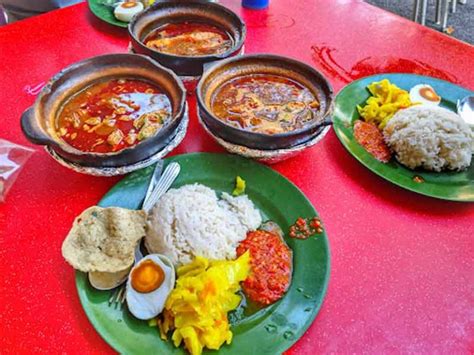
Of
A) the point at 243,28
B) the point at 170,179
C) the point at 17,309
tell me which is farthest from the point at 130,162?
the point at 243,28

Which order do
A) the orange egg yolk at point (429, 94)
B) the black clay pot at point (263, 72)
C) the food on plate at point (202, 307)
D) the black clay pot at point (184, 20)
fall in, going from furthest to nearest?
the orange egg yolk at point (429, 94)
the black clay pot at point (184, 20)
the black clay pot at point (263, 72)
the food on plate at point (202, 307)

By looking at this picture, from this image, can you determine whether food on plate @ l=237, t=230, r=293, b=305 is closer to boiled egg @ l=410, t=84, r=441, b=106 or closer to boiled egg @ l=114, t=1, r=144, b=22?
boiled egg @ l=410, t=84, r=441, b=106

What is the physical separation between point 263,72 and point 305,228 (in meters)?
0.75

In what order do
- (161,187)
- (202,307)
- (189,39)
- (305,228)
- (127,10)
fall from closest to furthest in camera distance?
(202,307) → (305,228) → (161,187) → (189,39) → (127,10)

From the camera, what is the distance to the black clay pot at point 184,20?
5.94 feet

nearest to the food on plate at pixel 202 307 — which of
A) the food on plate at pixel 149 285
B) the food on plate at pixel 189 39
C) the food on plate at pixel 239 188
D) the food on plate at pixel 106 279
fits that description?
the food on plate at pixel 149 285

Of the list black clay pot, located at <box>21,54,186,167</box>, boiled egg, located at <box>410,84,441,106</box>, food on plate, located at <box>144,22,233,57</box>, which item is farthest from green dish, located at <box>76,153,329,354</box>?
boiled egg, located at <box>410,84,441,106</box>

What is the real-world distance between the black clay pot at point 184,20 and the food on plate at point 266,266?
79cm

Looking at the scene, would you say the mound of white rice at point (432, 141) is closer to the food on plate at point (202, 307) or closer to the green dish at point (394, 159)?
the green dish at point (394, 159)

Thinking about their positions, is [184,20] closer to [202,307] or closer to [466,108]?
[466,108]

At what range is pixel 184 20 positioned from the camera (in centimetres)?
217

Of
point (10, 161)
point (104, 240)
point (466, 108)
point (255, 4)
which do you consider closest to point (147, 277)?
point (104, 240)

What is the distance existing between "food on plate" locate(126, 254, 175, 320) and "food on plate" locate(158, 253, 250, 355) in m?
0.03

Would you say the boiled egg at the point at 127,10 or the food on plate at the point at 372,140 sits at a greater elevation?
the boiled egg at the point at 127,10
